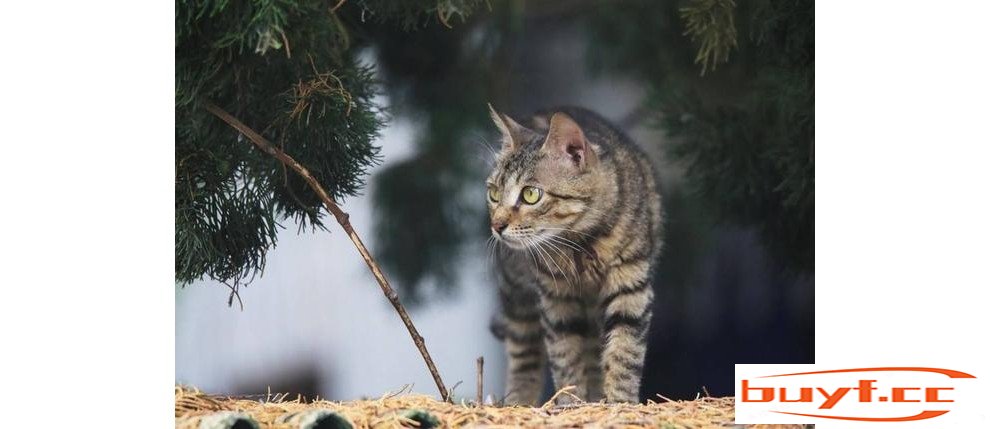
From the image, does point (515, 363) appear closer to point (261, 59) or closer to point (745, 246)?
point (745, 246)

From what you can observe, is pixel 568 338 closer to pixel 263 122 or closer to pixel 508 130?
pixel 508 130

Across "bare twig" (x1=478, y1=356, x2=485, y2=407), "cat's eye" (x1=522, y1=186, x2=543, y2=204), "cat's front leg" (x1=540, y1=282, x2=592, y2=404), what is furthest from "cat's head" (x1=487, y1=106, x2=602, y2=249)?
"bare twig" (x1=478, y1=356, x2=485, y2=407)

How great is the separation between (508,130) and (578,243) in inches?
10.6

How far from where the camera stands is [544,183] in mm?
1956

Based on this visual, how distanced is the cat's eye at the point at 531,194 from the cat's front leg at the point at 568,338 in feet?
0.57

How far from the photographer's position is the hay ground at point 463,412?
1.92 metres

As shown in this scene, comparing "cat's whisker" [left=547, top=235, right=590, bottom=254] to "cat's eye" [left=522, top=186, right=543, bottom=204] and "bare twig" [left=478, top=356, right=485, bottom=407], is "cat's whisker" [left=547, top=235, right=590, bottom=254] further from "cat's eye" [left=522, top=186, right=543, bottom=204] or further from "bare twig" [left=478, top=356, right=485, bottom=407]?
"bare twig" [left=478, top=356, right=485, bottom=407]

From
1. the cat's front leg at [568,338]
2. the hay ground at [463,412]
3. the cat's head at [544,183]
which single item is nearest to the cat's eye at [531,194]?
the cat's head at [544,183]

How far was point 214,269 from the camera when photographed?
2.03 meters

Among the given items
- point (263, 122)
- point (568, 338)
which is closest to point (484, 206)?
point (568, 338)

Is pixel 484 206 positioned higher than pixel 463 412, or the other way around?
pixel 484 206

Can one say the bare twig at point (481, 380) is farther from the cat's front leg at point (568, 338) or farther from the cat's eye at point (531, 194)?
the cat's eye at point (531, 194)
